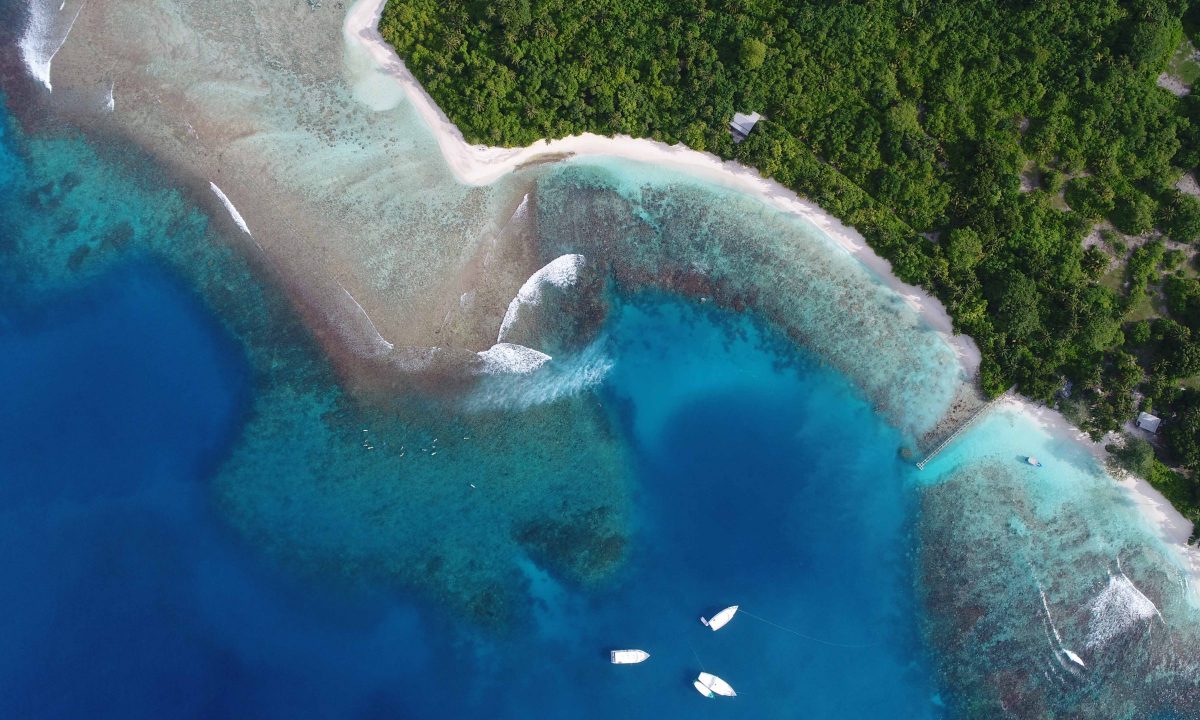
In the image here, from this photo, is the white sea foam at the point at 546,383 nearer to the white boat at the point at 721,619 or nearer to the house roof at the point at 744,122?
the house roof at the point at 744,122

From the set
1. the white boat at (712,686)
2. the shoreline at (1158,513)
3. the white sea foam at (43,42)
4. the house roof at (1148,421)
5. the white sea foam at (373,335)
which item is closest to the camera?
the white boat at (712,686)

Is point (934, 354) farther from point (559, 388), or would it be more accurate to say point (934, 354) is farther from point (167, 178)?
point (167, 178)

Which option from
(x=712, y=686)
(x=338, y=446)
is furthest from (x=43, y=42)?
(x=712, y=686)

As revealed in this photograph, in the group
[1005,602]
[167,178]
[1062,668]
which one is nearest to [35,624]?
[167,178]

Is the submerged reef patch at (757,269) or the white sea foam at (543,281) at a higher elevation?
the submerged reef patch at (757,269)

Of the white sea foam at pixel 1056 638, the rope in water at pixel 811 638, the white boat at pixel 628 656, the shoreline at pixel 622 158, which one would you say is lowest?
the white boat at pixel 628 656

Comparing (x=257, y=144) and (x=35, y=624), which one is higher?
(x=257, y=144)

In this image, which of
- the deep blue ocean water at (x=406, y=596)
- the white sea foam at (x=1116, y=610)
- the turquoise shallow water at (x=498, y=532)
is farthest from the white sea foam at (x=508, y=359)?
the white sea foam at (x=1116, y=610)
